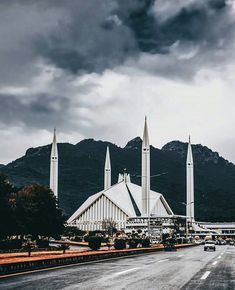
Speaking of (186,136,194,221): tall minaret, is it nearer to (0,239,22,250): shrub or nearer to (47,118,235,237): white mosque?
(47,118,235,237): white mosque

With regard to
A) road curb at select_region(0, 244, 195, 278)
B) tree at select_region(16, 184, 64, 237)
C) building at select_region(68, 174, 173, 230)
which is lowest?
road curb at select_region(0, 244, 195, 278)

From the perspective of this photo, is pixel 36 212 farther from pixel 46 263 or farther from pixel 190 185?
pixel 190 185

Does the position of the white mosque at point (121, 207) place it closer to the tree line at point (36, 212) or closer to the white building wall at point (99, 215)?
the white building wall at point (99, 215)

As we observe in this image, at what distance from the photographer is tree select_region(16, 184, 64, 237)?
2534 inches

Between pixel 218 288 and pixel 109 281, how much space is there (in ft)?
12.1

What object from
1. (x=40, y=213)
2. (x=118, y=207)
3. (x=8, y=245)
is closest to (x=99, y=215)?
(x=118, y=207)

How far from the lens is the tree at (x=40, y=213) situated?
211ft

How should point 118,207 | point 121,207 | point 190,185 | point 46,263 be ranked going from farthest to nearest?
point 118,207 < point 121,207 < point 190,185 < point 46,263

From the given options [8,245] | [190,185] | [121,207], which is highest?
[190,185]

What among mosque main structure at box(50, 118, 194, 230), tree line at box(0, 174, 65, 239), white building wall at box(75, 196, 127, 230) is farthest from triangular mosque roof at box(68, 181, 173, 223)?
tree line at box(0, 174, 65, 239)

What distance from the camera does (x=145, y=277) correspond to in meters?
18.8

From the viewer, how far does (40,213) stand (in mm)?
70062

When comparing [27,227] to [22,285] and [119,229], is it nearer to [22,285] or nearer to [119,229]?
[22,285]

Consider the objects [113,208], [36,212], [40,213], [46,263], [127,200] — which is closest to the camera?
[46,263]
